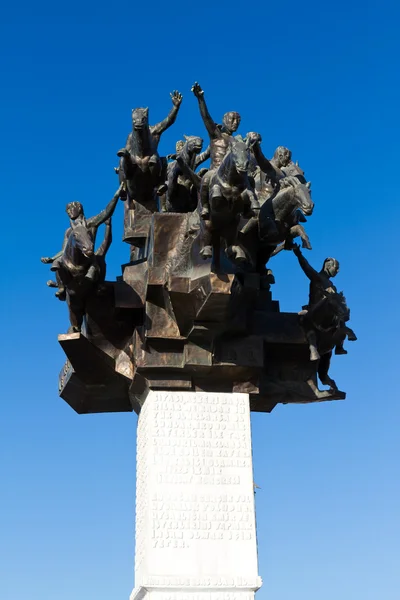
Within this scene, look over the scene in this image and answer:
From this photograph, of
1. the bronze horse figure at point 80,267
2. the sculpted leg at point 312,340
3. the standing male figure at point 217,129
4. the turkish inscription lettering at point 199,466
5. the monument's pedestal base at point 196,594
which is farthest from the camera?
the sculpted leg at point 312,340

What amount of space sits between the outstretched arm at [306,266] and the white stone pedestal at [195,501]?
2.36m

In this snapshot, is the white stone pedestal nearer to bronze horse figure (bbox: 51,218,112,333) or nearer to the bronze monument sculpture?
the bronze monument sculpture

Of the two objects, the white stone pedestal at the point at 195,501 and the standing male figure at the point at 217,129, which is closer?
the white stone pedestal at the point at 195,501

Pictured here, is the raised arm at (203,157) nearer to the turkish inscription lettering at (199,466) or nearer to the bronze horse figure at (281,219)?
the bronze horse figure at (281,219)

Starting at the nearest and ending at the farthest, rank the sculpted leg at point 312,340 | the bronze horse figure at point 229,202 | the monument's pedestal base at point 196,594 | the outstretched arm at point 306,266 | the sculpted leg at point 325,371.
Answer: the bronze horse figure at point 229,202, the monument's pedestal base at point 196,594, the sculpted leg at point 312,340, the outstretched arm at point 306,266, the sculpted leg at point 325,371

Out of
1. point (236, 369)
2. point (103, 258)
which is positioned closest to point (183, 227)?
Answer: point (103, 258)

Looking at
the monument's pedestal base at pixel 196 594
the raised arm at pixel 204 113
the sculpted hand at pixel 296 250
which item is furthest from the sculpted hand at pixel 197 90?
the monument's pedestal base at pixel 196 594

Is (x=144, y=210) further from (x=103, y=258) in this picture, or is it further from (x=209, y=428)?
(x=209, y=428)

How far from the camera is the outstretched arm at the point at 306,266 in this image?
1747 cm

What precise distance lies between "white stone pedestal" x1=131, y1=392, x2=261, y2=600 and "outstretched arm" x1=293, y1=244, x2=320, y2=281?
2360mm

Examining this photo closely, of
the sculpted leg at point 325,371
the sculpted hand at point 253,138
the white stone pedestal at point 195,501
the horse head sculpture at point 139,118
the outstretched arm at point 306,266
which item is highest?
the horse head sculpture at point 139,118

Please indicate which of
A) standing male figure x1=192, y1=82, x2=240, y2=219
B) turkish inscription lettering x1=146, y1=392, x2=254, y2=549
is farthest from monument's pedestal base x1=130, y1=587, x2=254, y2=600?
standing male figure x1=192, y1=82, x2=240, y2=219

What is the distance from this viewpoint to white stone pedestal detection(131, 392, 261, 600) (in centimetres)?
1590

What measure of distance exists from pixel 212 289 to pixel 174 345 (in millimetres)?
1860
